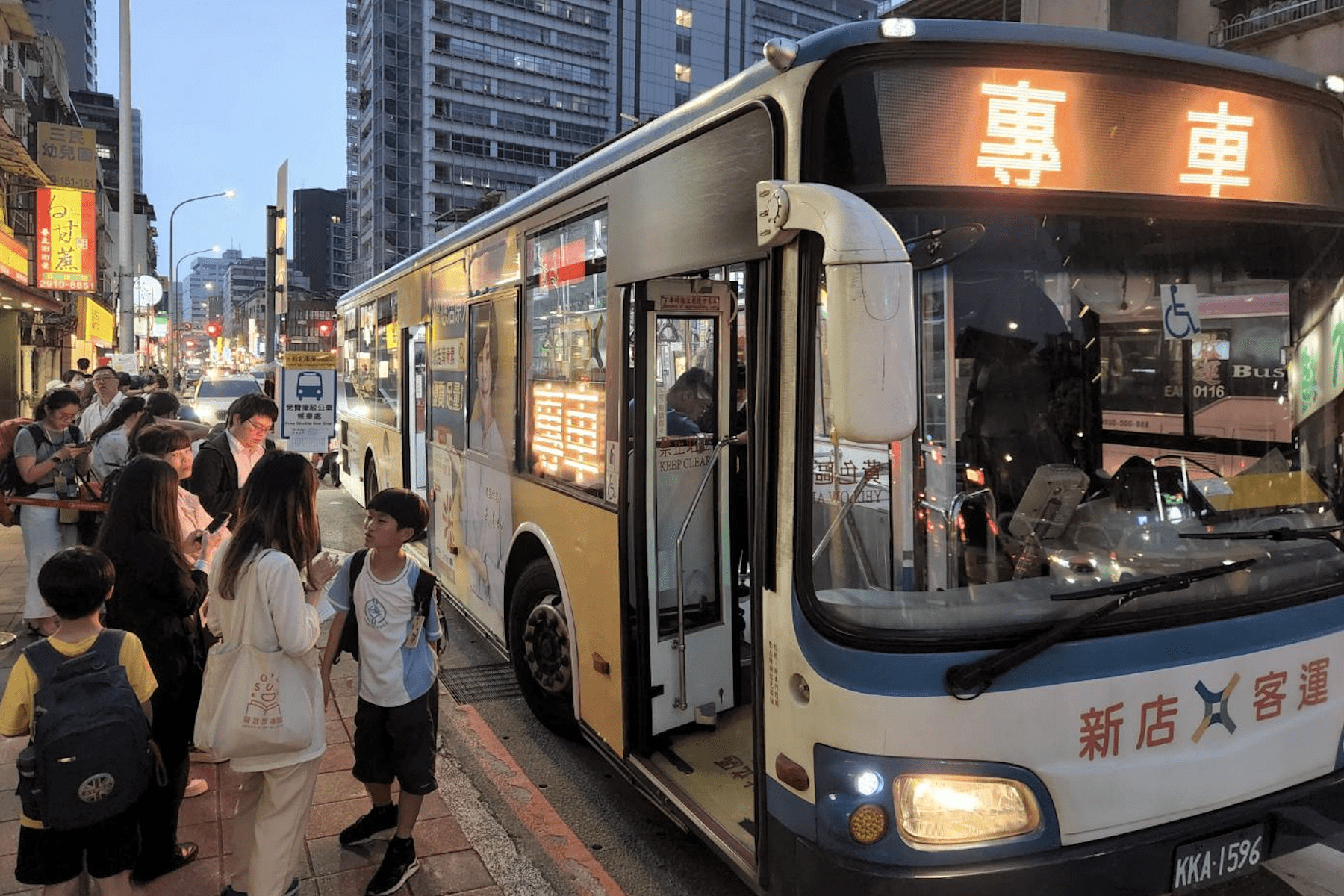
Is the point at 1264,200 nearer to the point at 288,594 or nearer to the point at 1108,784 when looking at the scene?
A: the point at 1108,784

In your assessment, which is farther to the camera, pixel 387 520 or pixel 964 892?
pixel 387 520

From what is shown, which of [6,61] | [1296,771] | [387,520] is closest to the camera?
[1296,771]

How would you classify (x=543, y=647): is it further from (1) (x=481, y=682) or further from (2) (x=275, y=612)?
(2) (x=275, y=612)

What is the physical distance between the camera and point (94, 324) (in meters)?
33.3

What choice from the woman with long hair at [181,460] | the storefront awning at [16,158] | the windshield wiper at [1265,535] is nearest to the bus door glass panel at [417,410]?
the woman with long hair at [181,460]

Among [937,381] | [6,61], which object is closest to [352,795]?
[937,381]

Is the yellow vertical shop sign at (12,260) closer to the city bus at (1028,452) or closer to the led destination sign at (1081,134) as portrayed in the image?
Answer: the city bus at (1028,452)

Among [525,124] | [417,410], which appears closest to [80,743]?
[417,410]

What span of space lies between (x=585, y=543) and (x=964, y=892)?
239cm

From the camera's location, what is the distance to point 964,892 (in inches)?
101

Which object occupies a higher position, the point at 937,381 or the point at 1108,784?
the point at 937,381

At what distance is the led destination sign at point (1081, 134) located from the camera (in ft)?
9.04

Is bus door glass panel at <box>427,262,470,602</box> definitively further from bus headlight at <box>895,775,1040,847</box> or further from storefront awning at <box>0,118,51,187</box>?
storefront awning at <box>0,118,51,187</box>

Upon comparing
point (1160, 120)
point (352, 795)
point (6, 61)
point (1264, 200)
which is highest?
point (6, 61)
